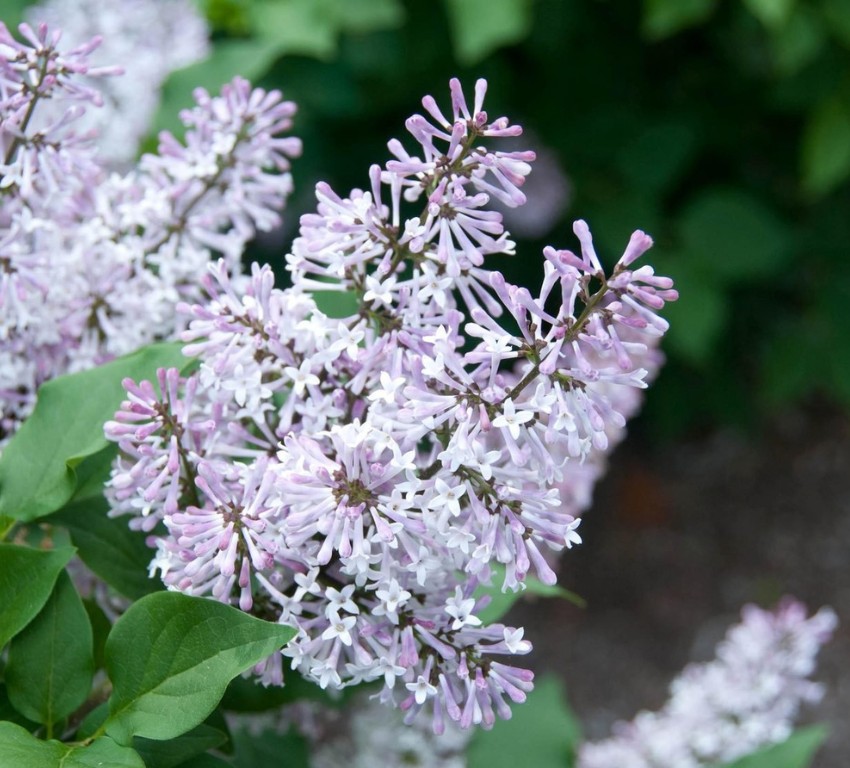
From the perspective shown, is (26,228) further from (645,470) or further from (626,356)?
(645,470)

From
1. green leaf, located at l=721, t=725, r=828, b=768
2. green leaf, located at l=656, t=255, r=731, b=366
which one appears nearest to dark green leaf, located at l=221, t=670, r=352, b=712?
green leaf, located at l=721, t=725, r=828, b=768

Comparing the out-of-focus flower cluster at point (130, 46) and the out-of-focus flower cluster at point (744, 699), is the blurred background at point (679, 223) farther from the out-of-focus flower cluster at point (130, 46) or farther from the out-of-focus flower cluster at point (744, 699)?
the out-of-focus flower cluster at point (744, 699)

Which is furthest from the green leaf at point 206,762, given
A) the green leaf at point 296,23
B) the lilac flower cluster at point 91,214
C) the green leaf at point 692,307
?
the green leaf at point 692,307

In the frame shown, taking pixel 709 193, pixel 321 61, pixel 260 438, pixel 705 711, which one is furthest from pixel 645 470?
pixel 260 438

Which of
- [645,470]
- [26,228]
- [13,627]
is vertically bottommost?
[13,627]

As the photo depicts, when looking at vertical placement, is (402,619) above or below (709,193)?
below
